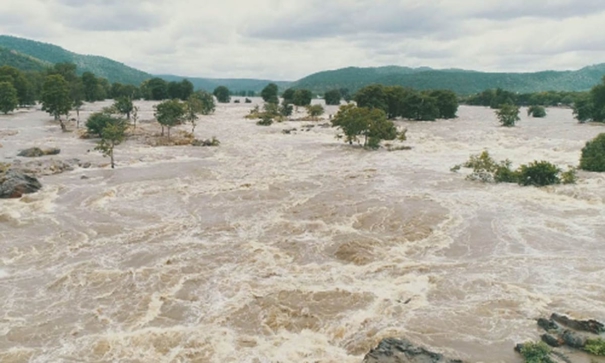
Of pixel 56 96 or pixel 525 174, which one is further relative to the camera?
pixel 56 96

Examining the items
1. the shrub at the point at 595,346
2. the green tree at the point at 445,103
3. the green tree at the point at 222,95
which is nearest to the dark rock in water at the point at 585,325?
the shrub at the point at 595,346

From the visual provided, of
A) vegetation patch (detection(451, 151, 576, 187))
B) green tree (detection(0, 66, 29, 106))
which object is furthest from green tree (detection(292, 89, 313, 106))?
vegetation patch (detection(451, 151, 576, 187))

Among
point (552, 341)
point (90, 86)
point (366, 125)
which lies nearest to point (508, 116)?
point (366, 125)

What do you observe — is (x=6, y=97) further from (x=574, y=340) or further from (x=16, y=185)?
(x=574, y=340)

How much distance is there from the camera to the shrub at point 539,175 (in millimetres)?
31703

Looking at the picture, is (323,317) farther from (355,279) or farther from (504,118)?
(504,118)

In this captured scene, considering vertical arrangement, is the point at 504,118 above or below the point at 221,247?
above

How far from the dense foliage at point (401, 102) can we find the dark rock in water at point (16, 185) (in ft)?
192

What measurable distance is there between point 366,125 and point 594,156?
74.5 feet

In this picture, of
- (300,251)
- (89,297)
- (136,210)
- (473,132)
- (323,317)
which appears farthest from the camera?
(473,132)

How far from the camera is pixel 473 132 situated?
66.8 metres

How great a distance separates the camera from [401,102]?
84.9 m

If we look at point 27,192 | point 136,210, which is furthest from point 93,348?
point 27,192

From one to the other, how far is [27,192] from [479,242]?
28.4 m
